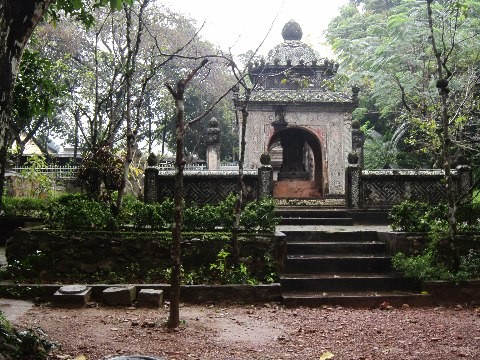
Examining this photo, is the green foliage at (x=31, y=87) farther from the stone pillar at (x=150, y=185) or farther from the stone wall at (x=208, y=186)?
the stone wall at (x=208, y=186)

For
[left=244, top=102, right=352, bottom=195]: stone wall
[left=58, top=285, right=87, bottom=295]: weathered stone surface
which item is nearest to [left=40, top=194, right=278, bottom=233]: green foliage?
[left=58, top=285, right=87, bottom=295]: weathered stone surface

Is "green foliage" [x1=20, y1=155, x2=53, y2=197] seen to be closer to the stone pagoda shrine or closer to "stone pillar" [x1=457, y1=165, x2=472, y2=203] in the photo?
the stone pagoda shrine

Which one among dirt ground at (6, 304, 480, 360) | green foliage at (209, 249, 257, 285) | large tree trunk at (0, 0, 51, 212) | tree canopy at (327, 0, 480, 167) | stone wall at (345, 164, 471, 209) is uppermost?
tree canopy at (327, 0, 480, 167)

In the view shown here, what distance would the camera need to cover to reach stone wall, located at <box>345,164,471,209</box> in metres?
13.7

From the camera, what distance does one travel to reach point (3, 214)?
1448cm

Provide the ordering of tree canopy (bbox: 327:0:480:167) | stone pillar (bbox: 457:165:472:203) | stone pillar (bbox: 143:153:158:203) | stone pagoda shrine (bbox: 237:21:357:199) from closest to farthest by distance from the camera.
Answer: stone pillar (bbox: 457:165:472:203)
stone pillar (bbox: 143:153:158:203)
stone pagoda shrine (bbox: 237:21:357:199)
tree canopy (bbox: 327:0:480:167)

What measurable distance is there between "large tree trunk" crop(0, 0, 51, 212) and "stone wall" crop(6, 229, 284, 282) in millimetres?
4091

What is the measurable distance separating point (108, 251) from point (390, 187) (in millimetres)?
8647

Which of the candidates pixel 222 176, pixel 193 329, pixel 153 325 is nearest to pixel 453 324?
pixel 193 329

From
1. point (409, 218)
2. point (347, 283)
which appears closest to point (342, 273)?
point (347, 283)

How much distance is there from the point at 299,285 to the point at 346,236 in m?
2.64

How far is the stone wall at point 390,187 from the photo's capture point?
13.7m

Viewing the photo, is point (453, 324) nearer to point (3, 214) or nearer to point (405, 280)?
point (405, 280)

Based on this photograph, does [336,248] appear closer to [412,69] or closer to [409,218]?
[409,218]
